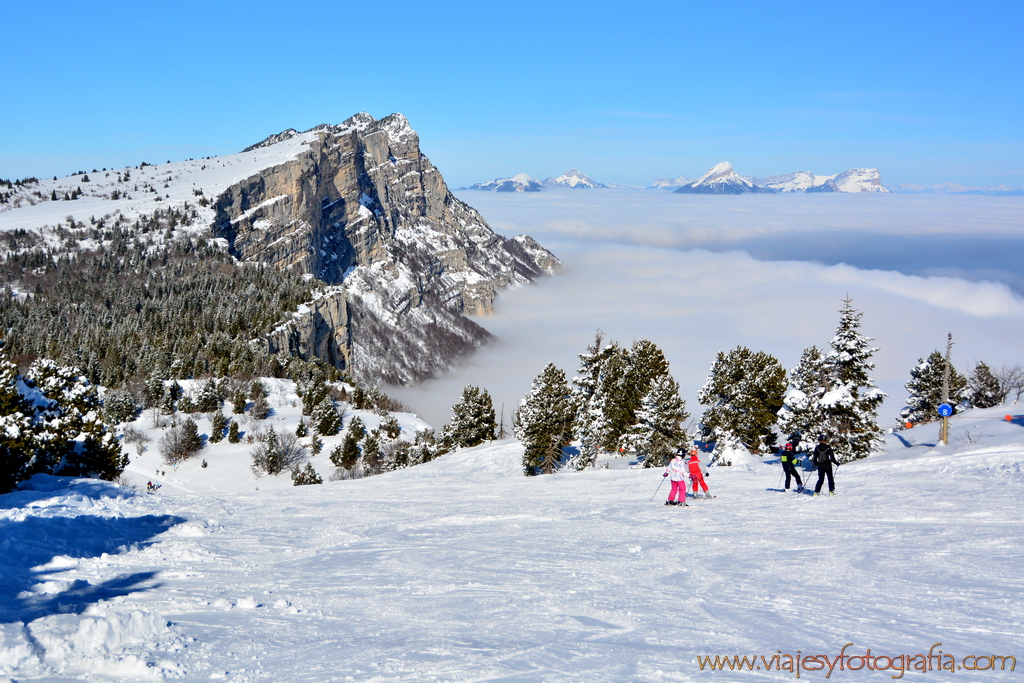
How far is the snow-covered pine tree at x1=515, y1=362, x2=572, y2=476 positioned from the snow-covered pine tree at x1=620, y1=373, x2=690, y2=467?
5717mm

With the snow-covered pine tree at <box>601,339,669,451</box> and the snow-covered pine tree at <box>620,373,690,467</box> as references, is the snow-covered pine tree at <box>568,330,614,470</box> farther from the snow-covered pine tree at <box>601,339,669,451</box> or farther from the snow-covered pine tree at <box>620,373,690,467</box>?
the snow-covered pine tree at <box>620,373,690,467</box>

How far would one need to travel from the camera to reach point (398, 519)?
60.5 ft

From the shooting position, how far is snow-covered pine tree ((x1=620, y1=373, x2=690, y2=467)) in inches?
1700

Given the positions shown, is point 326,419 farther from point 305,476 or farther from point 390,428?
point 305,476

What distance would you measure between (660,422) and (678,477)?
2445 cm

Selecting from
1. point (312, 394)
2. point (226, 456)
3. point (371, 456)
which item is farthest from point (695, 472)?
point (312, 394)

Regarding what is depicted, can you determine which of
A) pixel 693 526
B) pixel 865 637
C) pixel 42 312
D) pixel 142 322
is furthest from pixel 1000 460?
pixel 42 312

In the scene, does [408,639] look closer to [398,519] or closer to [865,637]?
[865,637]

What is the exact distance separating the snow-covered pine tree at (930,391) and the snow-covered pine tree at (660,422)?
32374 mm

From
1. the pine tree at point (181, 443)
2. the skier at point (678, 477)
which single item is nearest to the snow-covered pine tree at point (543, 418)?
the skier at point (678, 477)

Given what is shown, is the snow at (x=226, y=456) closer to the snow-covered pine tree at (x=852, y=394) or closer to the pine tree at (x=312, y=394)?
the pine tree at (x=312, y=394)

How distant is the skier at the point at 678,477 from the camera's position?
1984 centimetres

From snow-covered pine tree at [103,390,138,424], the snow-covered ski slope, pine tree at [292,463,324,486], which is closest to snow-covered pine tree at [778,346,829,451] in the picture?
the snow-covered ski slope

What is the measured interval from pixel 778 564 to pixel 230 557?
36.4 ft
